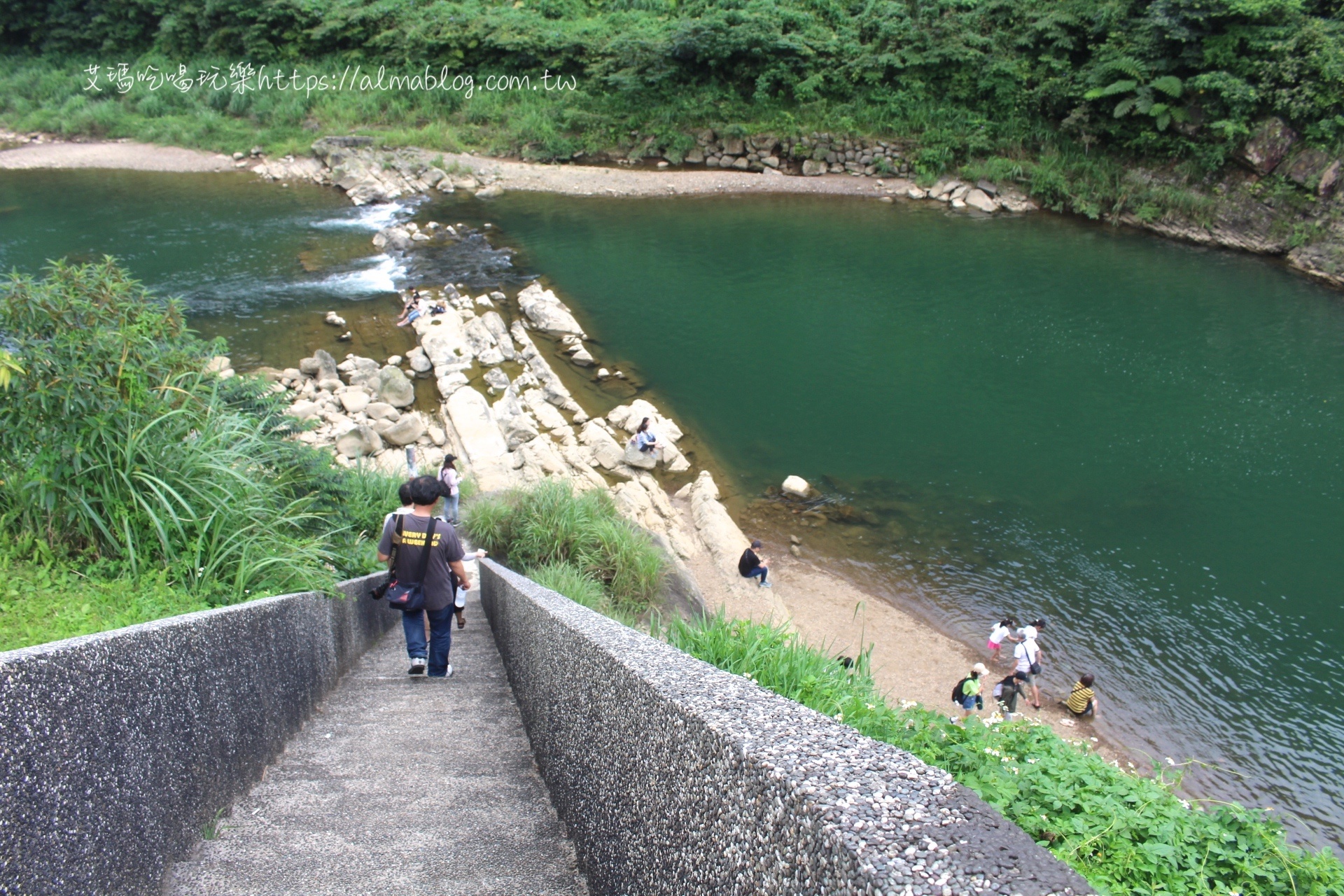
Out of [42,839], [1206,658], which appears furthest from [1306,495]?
[42,839]

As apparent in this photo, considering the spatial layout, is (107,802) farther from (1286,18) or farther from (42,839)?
(1286,18)

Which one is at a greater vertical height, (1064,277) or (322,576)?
(322,576)

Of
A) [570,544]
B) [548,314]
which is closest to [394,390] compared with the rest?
[548,314]

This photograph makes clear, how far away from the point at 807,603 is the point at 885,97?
25.9m

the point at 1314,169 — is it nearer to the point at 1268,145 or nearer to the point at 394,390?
the point at 1268,145

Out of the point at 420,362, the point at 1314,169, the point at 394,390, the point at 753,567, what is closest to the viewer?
the point at 753,567

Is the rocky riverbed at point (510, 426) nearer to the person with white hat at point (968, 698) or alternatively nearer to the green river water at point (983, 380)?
the green river water at point (983, 380)

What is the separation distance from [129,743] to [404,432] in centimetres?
1171

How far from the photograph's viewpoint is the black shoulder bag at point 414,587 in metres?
4.57

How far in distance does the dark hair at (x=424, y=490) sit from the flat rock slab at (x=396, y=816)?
108cm

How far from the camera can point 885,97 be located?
3059cm

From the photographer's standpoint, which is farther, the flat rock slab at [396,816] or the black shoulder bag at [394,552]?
Answer: the black shoulder bag at [394,552]

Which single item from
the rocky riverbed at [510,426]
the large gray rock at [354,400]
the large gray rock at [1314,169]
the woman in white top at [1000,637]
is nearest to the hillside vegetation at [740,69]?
the large gray rock at [1314,169]

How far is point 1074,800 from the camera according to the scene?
372 centimetres
